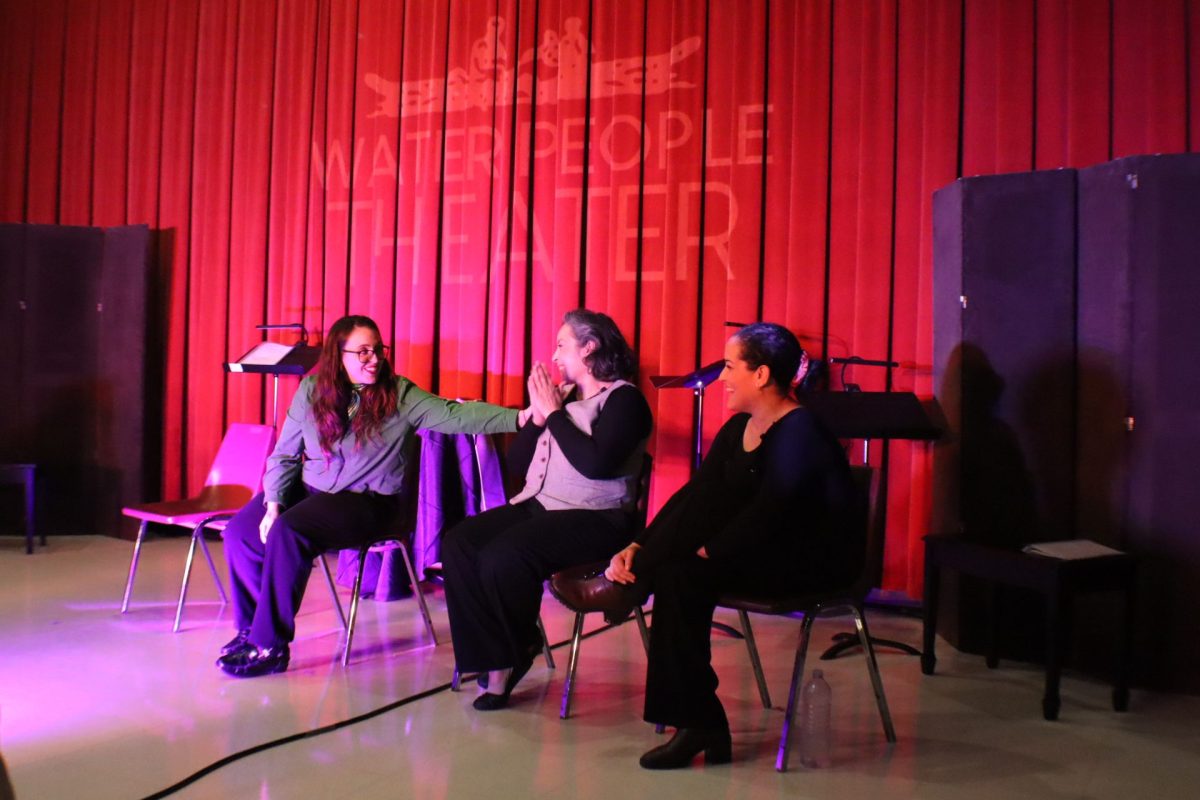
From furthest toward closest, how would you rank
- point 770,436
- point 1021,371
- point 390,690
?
point 1021,371 → point 390,690 → point 770,436

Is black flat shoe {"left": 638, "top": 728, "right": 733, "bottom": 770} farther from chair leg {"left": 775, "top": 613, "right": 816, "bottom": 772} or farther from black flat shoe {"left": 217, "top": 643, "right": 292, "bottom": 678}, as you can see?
black flat shoe {"left": 217, "top": 643, "right": 292, "bottom": 678}

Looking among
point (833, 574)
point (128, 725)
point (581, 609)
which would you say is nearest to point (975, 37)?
point (833, 574)

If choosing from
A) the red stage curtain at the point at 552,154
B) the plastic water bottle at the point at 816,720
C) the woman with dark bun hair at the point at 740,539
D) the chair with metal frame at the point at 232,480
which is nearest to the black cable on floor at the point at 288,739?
the woman with dark bun hair at the point at 740,539

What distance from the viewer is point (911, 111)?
189 inches

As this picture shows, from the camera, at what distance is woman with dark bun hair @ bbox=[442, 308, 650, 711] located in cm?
321

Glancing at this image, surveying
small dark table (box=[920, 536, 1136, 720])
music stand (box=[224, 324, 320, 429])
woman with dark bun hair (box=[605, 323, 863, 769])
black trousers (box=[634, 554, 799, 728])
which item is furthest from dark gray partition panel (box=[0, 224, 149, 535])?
small dark table (box=[920, 536, 1136, 720])

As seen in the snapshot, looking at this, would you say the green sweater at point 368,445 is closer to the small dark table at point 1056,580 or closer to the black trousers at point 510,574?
the black trousers at point 510,574

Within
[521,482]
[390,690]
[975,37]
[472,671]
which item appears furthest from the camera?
[521,482]

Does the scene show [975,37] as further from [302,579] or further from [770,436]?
[302,579]

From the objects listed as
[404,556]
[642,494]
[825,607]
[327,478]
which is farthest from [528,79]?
[825,607]

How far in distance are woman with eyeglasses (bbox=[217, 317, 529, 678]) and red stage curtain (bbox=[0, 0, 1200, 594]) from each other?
1.63 m

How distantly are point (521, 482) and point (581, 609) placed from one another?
102 inches

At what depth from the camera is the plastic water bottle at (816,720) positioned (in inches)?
Answer: 112

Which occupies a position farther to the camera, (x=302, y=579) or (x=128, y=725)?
(x=302, y=579)
